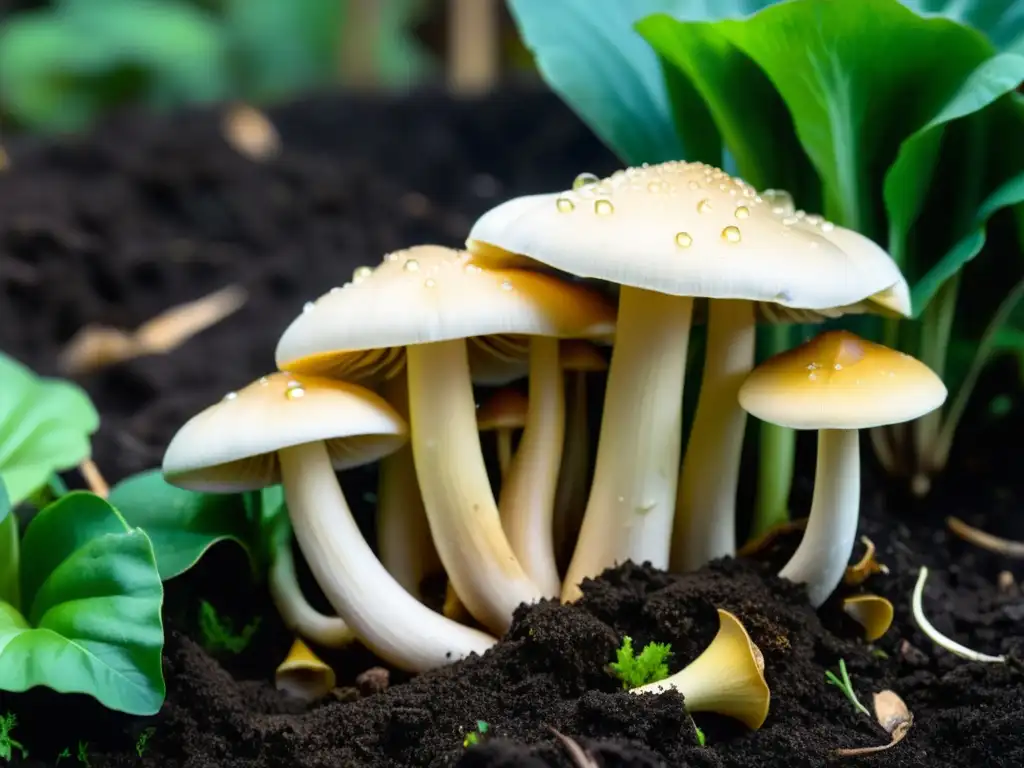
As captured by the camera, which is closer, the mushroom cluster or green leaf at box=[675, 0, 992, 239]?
the mushroom cluster

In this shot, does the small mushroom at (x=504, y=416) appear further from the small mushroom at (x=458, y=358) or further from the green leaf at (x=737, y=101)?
the green leaf at (x=737, y=101)

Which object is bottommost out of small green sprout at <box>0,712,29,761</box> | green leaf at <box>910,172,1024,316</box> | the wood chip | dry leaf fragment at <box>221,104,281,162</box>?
the wood chip

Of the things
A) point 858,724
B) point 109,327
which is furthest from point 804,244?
point 109,327

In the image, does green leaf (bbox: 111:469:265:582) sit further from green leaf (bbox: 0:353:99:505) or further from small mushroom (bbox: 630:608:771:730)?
small mushroom (bbox: 630:608:771:730)

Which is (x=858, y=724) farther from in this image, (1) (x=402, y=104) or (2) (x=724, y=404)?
(1) (x=402, y=104)

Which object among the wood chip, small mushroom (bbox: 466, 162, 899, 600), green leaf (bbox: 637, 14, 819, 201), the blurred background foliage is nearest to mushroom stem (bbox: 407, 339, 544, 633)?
small mushroom (bbox: 466, 162, 899, 600)

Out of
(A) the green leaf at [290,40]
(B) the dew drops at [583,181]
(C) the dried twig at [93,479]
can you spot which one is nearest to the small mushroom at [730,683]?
(B) the dew drops at [583,181]
